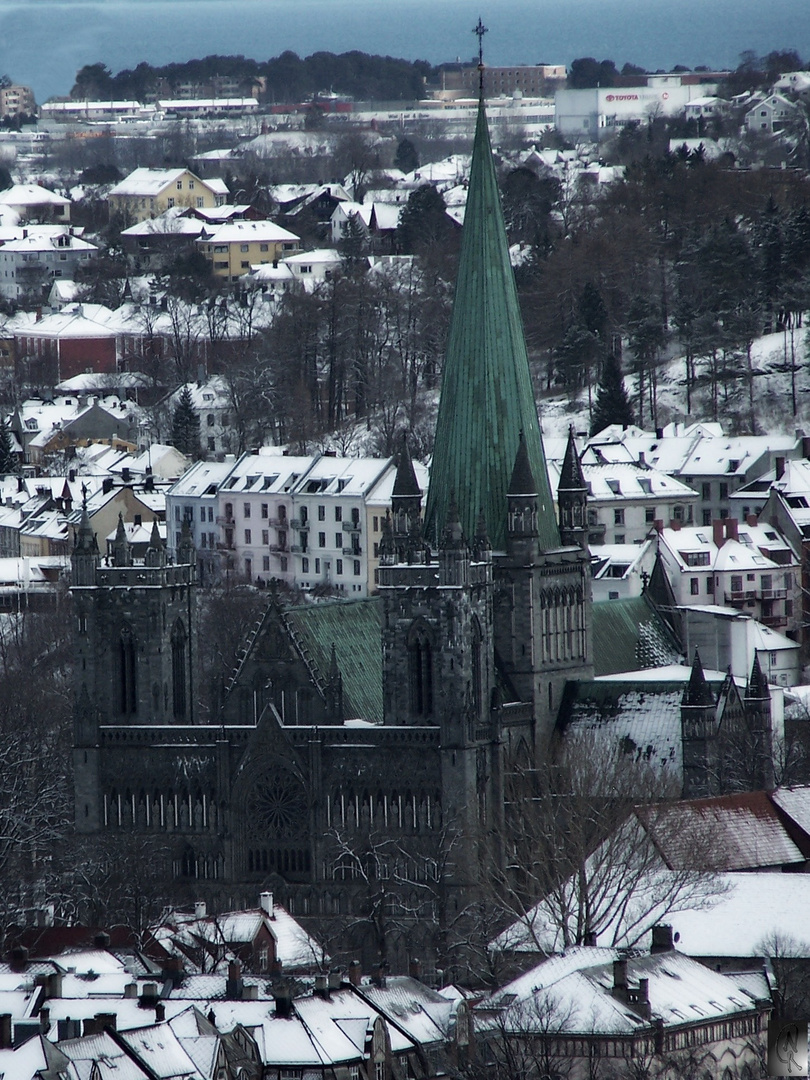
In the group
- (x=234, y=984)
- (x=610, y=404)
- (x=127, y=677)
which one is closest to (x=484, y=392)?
(x=127, y=677)

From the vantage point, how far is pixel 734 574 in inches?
5664

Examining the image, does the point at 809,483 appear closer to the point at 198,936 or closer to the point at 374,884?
the point at 374,884

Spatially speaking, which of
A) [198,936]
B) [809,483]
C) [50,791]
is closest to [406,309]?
[809,483]

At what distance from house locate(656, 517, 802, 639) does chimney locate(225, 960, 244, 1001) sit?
65241mm

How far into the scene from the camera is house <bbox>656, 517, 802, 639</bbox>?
143875 mm

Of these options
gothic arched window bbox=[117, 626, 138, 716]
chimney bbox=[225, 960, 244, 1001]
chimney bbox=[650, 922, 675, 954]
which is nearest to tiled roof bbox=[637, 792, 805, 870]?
chimney bbox=[650, 922, 675, 954]

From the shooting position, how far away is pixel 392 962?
9731 centimetres

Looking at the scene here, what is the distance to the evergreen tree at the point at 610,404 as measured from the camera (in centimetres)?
17000

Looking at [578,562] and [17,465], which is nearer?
[578,562]

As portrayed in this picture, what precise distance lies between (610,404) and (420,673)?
69072 mm

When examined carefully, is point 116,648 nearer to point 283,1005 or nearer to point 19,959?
point 19,959

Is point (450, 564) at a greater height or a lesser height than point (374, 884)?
greater

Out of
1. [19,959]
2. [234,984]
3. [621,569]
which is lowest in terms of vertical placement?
[621,569]

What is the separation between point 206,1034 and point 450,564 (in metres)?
30.6
